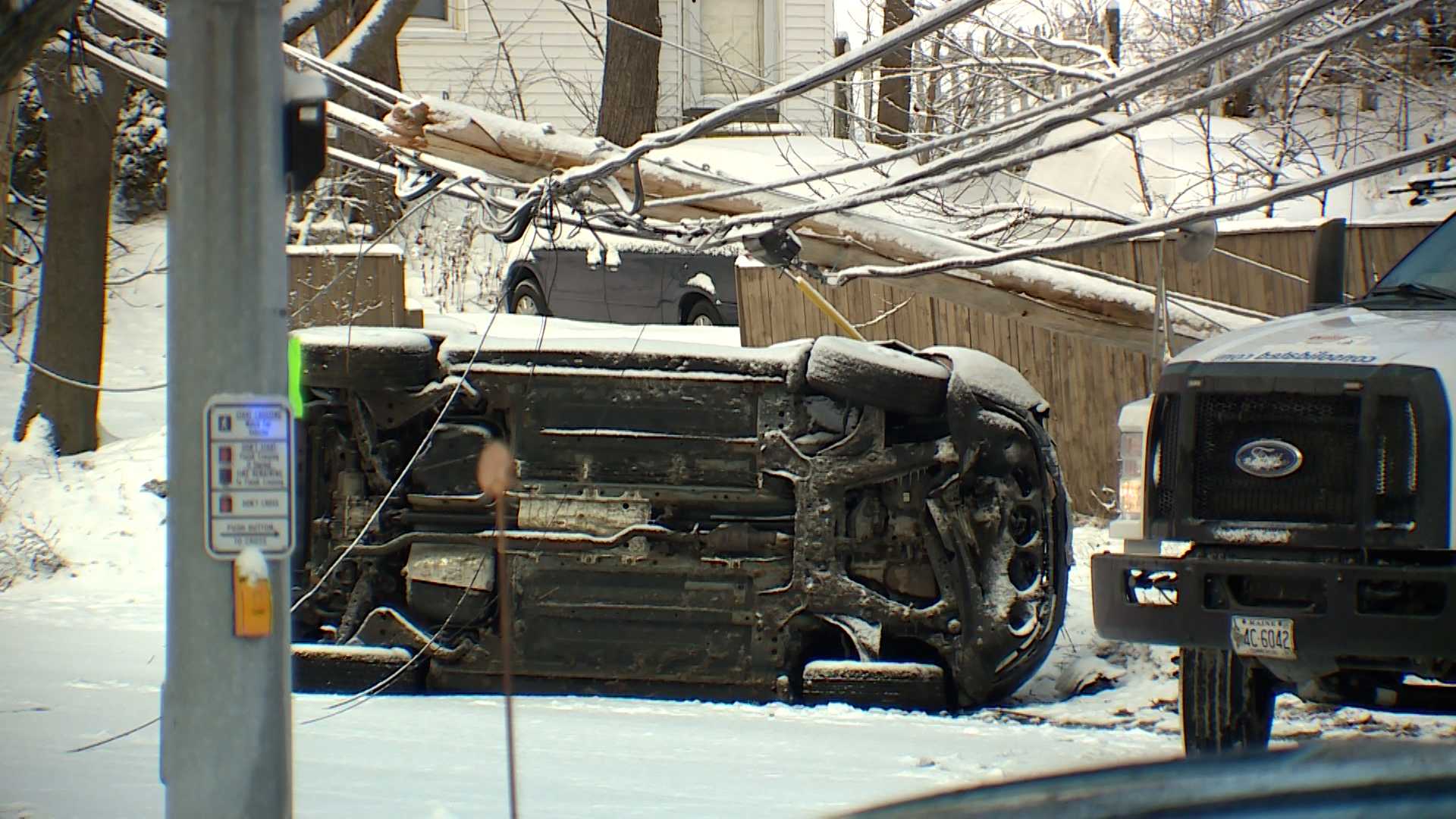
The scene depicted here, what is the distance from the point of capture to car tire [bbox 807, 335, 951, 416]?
6918 mm

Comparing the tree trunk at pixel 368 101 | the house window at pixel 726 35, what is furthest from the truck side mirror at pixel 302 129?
the house window at pixel 726 35

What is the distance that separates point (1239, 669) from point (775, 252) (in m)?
2.93

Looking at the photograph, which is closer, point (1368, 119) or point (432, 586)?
point (432, 586)

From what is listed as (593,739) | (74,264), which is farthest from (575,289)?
(593,739)

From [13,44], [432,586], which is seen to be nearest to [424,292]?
[432,586]

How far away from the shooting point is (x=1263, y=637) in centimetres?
479

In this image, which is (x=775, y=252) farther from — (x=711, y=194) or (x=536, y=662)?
(x=536, y=662)

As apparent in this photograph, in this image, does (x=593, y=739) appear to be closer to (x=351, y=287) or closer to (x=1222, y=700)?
(x=1222, y=700)

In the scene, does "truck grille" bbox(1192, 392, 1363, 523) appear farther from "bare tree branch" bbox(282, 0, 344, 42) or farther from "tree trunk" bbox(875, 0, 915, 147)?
"bare tree branch" bbox(282, 0, 344, 42)

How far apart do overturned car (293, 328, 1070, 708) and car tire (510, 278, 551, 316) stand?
1067cm

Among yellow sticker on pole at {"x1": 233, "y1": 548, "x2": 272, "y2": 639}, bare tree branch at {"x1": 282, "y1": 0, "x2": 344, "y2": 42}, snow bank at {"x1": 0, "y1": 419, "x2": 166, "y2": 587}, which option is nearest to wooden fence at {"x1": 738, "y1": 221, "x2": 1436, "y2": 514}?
bare tree branch at {"x1": 282, "y1": 0, "x2": 344, "y2": 42}

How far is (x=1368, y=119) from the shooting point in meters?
17.1

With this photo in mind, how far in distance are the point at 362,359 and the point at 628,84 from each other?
323 inches

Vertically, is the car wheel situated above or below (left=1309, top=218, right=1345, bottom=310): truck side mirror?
above
